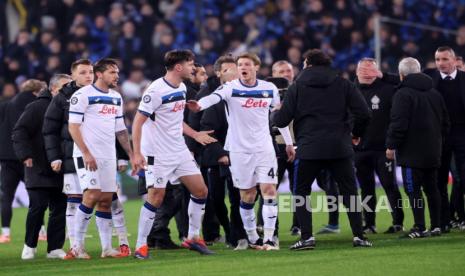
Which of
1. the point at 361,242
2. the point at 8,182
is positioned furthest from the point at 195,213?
the point at 8,182

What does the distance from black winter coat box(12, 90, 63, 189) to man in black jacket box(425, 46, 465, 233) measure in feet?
15.8

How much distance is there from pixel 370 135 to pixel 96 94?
160 inches

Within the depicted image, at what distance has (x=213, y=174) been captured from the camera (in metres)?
14.3

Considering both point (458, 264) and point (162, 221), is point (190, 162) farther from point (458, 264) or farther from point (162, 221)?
point (458, 264)

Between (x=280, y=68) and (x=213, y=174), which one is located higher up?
(x=280, y=68)

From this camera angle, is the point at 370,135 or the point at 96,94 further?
the point at 370,135

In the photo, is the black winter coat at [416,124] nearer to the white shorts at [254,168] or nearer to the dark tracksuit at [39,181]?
the white shorts at [254,168]

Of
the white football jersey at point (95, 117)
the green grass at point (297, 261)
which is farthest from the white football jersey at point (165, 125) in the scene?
the green grass at point (297, 261)

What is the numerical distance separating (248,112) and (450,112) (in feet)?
10.5

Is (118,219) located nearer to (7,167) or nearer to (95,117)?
(95,117)

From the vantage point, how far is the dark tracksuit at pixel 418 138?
13.8 meters

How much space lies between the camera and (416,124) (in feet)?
45.7

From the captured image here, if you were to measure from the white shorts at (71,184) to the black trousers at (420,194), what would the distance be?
3882mm

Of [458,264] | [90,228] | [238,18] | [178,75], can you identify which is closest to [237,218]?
[178,75]
